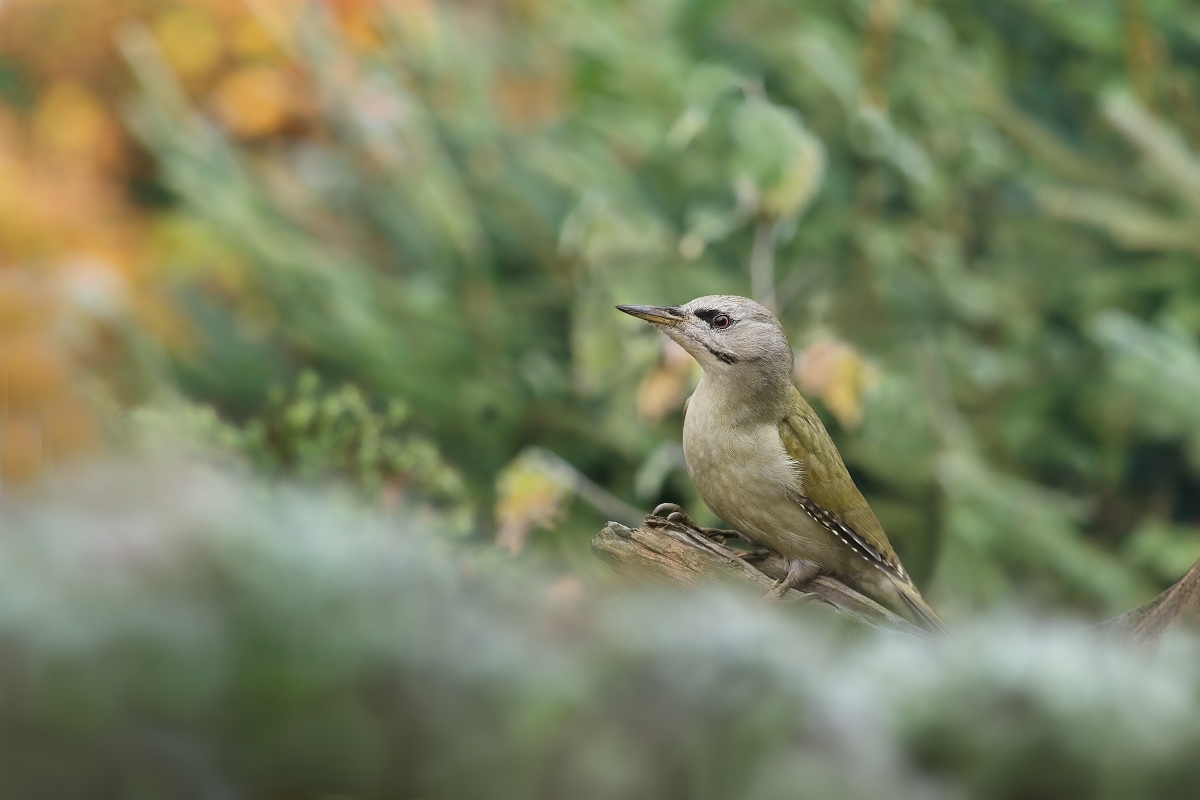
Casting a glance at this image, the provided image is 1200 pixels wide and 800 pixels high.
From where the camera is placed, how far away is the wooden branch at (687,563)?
232cm

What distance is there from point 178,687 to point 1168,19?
171 inches

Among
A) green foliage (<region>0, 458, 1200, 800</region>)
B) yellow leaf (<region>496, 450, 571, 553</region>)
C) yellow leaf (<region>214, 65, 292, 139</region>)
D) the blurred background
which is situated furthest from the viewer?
yellow leaf (<region>214, 65, 292, 139</region>)

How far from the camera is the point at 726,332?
8.29ft

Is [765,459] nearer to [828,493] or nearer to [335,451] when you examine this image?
[828,493]

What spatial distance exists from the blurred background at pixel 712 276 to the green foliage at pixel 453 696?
1968 mm

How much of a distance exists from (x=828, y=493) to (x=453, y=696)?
171 centimetres

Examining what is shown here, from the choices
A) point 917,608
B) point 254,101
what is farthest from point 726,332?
point 254,101

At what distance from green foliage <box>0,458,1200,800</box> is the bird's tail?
57.2 inches

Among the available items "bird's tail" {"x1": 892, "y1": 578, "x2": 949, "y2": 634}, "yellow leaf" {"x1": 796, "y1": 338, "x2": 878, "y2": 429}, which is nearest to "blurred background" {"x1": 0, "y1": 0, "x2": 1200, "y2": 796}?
"yellow leaf" {"x1": 796, "y1": 338, "x2": 878, "y2": 429}

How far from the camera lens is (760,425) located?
2.54 meters

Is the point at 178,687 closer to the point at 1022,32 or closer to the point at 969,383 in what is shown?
the point at 969,383

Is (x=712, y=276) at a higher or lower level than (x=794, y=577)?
higher

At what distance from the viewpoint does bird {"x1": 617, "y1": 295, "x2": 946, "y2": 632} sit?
250 cm

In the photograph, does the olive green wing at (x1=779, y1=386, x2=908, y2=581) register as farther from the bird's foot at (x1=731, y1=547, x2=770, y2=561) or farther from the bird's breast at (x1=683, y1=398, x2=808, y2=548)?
the bird's foot at (x1=731, y1=547, x2=770, y2=561)
